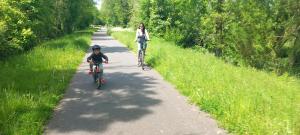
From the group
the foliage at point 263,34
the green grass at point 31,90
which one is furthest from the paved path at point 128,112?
the foliage at point 263,34

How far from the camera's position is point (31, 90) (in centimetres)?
948

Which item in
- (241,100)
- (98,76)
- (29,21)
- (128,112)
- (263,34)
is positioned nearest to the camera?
(241,100)

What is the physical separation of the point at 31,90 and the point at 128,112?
10.1 feet

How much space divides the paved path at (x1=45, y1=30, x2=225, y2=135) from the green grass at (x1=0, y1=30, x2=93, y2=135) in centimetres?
29

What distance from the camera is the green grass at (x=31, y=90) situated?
6.73m

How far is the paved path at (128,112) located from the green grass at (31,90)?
11.5 inches

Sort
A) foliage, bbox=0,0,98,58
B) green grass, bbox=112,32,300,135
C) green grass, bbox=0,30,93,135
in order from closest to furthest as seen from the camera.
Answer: green grass, bbox=112,32,300,135 → green grass, bbox=0,30,93,135 → foliage, bbox=0,0,98,58

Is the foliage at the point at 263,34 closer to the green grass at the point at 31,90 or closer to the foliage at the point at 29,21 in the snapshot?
the green grass at the point at 31,90

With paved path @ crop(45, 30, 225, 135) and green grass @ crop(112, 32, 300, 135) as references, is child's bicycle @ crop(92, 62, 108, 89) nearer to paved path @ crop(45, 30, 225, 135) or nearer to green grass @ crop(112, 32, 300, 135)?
paved path @ crop(45, 30, 225, 135)

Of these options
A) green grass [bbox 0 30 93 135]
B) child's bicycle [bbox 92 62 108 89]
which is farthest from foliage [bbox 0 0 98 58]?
child's bicycle [bbox 92 62 108 89]

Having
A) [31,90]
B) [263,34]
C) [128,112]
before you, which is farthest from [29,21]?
[128,112]

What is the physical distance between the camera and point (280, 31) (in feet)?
75.0

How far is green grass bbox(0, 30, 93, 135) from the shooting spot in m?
6.73

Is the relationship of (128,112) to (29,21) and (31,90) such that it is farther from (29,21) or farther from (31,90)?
(29,21)
